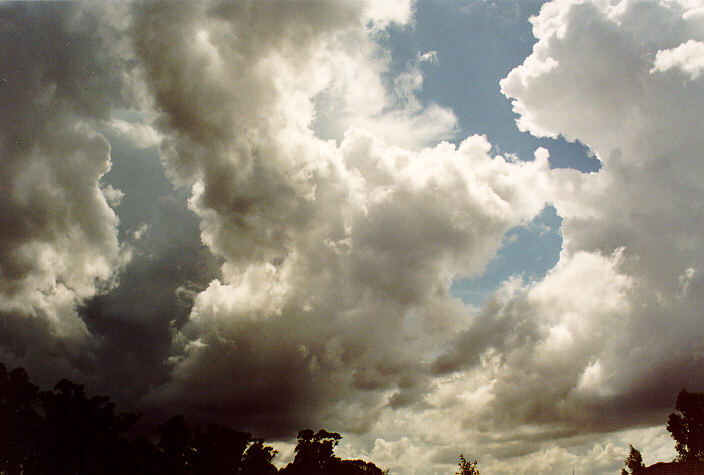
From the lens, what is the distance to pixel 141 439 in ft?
221

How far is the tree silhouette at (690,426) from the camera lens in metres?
81.9

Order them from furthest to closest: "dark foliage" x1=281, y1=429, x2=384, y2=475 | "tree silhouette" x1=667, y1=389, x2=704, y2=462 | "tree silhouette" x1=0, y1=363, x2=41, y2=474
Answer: "dark foliage" x1=281, y1=429, x2=384, y2=475 → "tree silhouette" x1=667, y1=389, x2=704, y2=462 → "tree silhouette" x1=0, y1=363, x2=41, y2=474

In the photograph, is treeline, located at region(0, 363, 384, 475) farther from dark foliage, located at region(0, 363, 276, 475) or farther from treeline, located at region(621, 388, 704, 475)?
treeline, located at region(621, 388, 704, 475)

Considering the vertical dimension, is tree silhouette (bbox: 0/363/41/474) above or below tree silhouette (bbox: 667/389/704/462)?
above

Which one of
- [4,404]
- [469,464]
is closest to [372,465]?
[469,464]

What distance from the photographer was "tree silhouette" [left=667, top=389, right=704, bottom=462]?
81.9 metres

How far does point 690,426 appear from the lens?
273 feet

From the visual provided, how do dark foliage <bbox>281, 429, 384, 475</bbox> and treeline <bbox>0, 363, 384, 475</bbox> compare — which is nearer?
treeline <bbox>0, 363, 384, 475</bbox>

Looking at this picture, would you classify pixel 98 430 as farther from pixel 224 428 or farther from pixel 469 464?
pixel 469 464

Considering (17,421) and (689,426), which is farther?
(689,426)

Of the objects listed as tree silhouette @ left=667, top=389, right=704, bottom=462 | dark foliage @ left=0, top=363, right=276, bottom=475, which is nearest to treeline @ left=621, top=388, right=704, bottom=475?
tree silhouette @ left=667, top=389, right=704, bottom=462

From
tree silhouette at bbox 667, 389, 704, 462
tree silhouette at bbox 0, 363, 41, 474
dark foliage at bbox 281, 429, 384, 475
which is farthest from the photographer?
dark foliage at bbox 281, 429, 384, 475

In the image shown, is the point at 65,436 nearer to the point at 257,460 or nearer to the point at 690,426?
the point at 257,460

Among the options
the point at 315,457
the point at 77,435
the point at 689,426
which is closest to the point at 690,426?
the point at 689,426
